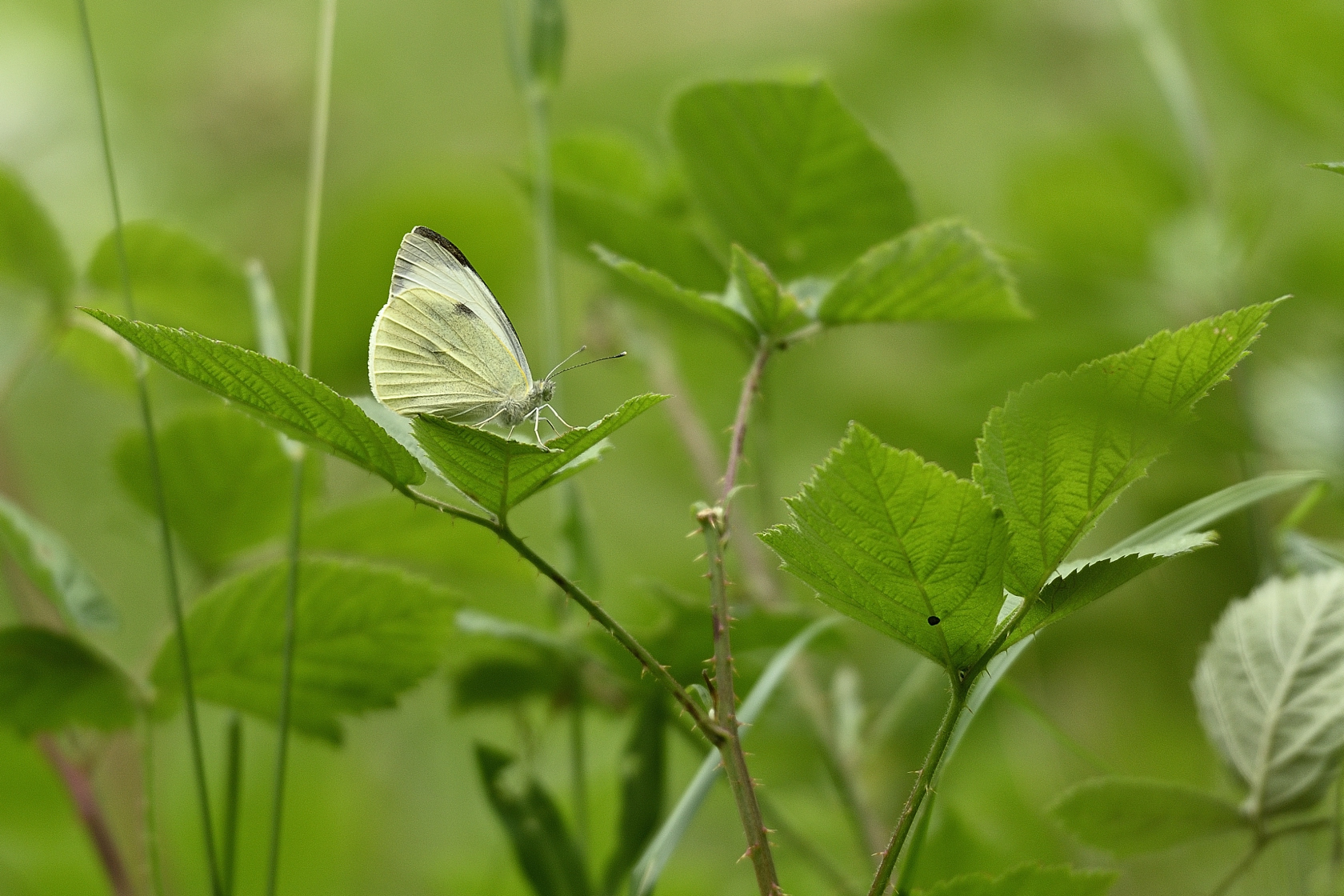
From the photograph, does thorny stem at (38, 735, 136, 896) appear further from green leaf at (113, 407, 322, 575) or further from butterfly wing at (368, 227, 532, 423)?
butterfly wing at (368, 227, 532, 423)

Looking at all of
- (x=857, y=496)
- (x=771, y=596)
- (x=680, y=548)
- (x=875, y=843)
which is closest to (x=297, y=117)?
(x=680, y=548)

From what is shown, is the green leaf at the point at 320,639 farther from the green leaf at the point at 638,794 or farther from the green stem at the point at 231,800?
the green leaf at the point at 638,794

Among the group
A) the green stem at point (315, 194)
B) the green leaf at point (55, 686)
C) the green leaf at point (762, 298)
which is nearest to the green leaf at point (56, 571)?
the green leaf at point (55, 686)

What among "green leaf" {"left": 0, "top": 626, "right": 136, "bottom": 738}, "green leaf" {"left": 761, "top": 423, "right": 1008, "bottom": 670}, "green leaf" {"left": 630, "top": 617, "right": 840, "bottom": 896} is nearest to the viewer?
"green leaf" {"left": 761, "top": 423, "right": 1008, "bottom": 670}

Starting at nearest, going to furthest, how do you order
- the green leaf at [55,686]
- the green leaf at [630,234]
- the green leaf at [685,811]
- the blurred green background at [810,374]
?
the green leaf at [685,811] → the green leaf at [55,686] → the green leaf at [630,234] → the blurred green background at [810,374]

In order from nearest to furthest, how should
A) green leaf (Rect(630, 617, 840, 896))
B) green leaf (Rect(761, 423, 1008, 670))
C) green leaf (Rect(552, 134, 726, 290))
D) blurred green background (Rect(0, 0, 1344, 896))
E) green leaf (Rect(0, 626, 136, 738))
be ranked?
green leaf (Rect(761, 423, 1008, 670))
green leaf (Rect(630, 617, 840, 896))
green leaf (Rect(0, 626, 136, 738))
green leaf (Rect(552, 134, 726, 290))
blurred green background (Rect(0, 0, 1344, 896))

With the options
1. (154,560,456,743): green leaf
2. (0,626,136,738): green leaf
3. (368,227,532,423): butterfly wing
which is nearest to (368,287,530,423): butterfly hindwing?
(368,227,532,423): butterfly wing
